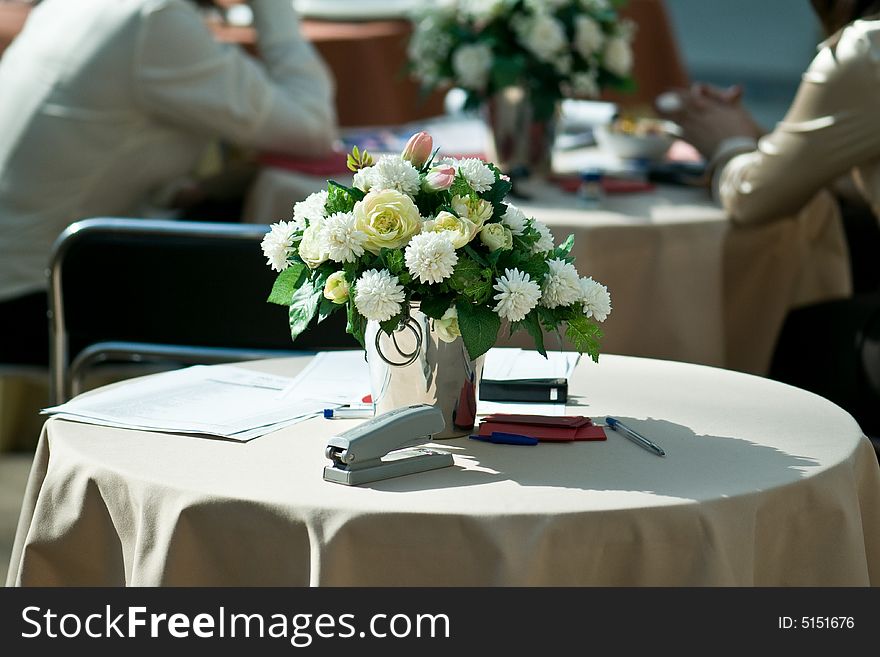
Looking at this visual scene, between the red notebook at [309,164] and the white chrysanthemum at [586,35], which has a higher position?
the white chrysanthemum at [586,35]

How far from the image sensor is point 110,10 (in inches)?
117

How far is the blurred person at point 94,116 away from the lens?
295cm

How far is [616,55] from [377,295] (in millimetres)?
1872

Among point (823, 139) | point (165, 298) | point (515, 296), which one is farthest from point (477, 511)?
point (823, 139)

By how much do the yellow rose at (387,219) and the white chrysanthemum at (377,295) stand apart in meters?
0.03

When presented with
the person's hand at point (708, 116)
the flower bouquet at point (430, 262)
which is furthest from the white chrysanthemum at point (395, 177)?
the person's hand at point (708, 116)

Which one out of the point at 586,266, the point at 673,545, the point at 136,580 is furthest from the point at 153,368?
the point at 673,545

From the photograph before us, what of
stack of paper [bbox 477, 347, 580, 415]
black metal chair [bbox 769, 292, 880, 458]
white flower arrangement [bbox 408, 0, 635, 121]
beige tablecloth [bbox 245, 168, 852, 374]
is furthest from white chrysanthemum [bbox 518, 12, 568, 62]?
stack of paper [bbox 477, 347, 580, 415]

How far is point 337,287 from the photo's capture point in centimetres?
144

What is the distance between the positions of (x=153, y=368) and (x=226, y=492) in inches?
64.5

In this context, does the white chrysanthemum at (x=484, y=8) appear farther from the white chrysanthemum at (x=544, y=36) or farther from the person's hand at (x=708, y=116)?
the person's hand at (x=708, y=116)
